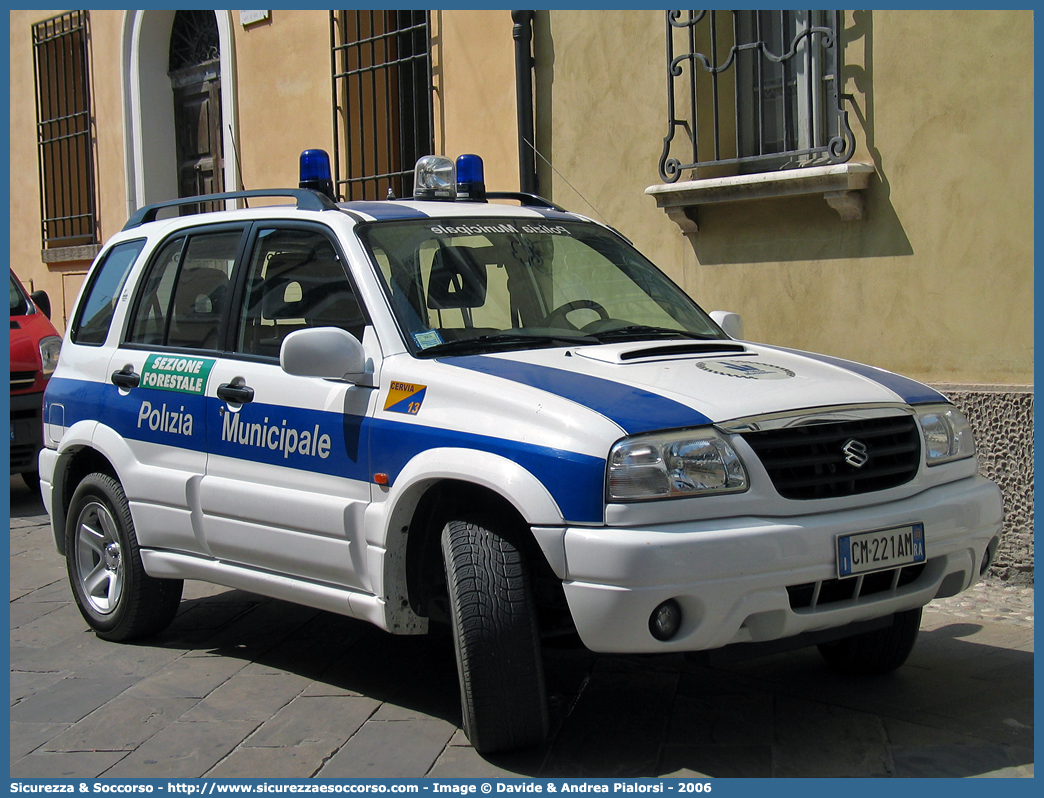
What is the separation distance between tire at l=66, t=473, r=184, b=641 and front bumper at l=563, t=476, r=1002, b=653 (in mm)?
2465

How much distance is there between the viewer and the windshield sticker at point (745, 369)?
3.92 meters

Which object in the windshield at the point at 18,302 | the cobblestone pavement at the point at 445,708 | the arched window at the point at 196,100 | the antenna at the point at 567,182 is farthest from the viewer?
the arched window at the point at 196,100

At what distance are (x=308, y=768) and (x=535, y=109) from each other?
19.8 ft

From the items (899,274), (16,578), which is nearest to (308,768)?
(16,578)

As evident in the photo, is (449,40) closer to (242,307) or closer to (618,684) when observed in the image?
(242,307)

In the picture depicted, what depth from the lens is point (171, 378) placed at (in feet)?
16.2

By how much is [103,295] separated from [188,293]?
0.72 meters

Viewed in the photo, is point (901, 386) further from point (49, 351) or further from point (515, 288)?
point (49, 351)

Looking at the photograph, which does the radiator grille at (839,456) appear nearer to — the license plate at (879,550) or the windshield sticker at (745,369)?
the license plate at (879,550)

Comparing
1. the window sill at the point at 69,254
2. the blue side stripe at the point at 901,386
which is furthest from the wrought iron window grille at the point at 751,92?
the window sill at the point at 69,254

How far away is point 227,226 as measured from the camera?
5031 mm

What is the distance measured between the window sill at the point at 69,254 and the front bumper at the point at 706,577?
10816 millimetres

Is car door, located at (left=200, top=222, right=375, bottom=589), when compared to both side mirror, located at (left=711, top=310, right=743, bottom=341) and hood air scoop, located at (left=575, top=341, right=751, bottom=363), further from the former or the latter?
side mirror, located at (left=711, top=310, right=743, bottom=341)

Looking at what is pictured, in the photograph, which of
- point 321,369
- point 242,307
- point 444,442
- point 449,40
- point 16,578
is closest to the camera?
point 444,442
